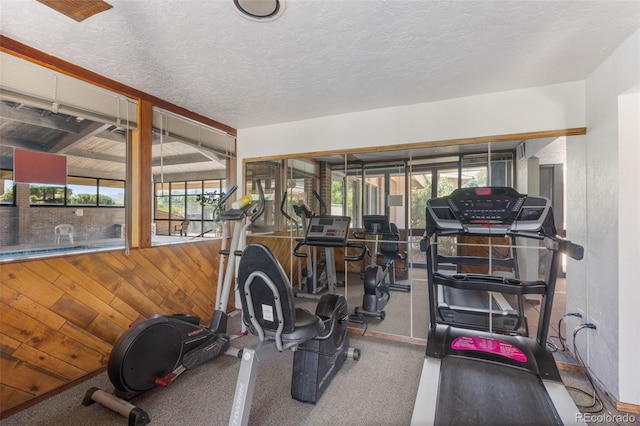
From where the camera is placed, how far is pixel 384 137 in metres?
3.20

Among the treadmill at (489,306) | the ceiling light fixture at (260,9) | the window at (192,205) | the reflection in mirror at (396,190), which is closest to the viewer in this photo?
the ceiling light fixture at (260,9)

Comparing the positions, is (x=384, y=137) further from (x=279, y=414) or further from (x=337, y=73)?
(x=279, y=414)

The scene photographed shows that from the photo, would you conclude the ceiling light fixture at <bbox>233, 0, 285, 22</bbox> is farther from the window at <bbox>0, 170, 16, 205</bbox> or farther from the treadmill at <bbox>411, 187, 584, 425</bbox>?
the window at <bbox>0, 170, 16, 205</bbox>

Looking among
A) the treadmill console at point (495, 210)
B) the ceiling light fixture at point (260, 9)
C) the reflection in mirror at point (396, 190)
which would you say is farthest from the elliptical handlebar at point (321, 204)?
the ceiling light fixture at point (260, 9)

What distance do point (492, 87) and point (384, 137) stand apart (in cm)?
108

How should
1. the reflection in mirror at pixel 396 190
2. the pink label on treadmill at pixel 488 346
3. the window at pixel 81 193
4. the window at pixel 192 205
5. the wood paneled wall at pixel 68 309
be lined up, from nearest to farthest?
the wood paneled wall at pixel 68 309, the pink label on treadmill at pixel 488 346, the window at pixel 81 193, the reflection in mirror at pixel 396 190, the window at pixel 192 205

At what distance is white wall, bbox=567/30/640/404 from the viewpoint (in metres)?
1.98

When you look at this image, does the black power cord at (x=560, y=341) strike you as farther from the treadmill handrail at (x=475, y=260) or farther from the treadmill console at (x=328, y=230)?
the treadmill console at (x=328, y=230)

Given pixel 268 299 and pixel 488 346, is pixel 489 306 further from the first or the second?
pixel 268 299

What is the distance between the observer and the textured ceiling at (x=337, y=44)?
1.64 m

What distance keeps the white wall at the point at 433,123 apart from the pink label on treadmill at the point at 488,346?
6.12 feet

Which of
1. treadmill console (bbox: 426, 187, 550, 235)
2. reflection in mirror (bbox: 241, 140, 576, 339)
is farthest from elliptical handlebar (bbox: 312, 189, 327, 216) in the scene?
treadmill console (bbox: 426, 187, 550, 235)

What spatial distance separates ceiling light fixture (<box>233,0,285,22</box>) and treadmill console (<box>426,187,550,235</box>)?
167cm

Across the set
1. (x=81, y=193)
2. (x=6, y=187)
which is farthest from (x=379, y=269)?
(x=6, y=187)
